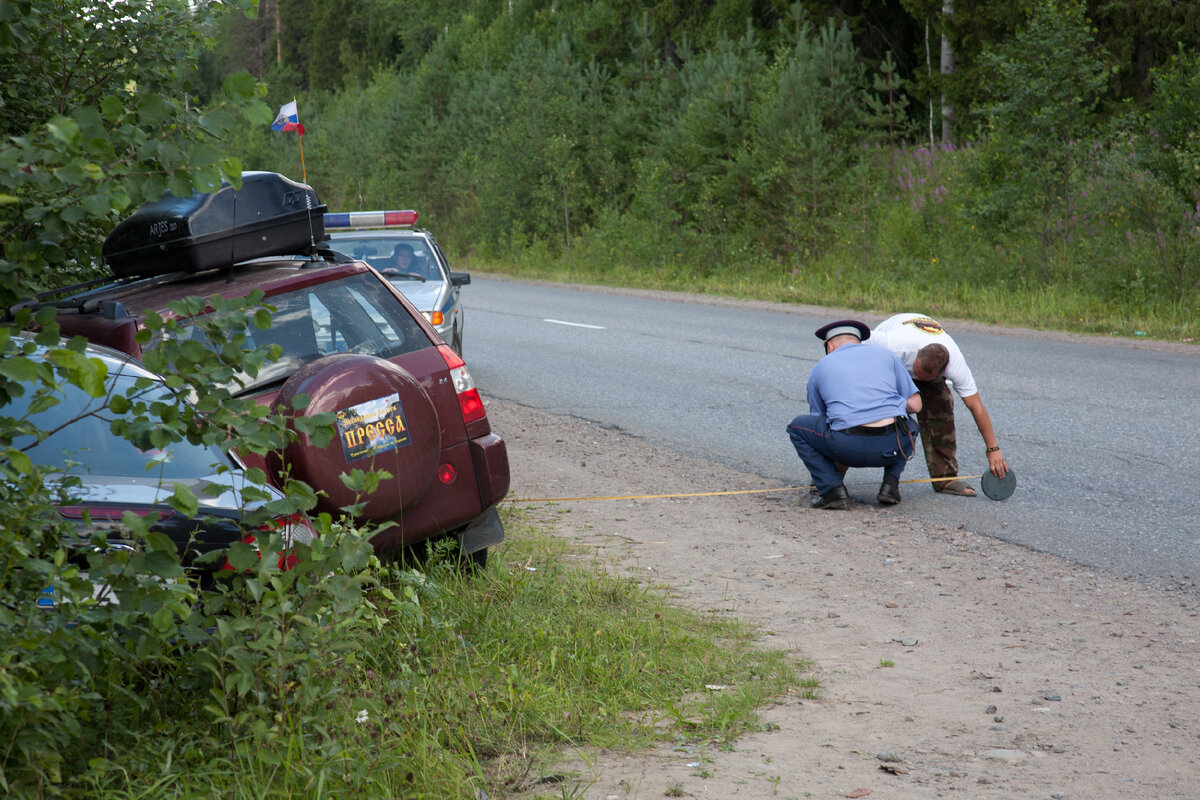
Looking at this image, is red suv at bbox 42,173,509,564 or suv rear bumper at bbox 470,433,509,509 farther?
suv rear bumper at bbox 470,433,509,509

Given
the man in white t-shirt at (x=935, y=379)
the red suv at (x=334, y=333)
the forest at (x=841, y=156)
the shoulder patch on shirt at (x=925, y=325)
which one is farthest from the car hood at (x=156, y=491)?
the shoulder patch on shirt at (x=925, y=325)

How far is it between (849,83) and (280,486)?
2347cm

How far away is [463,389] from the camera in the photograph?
5367 millimetres

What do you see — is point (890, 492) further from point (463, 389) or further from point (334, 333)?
point (334, 333)

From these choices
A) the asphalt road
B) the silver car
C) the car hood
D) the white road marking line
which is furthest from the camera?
the white road marking line

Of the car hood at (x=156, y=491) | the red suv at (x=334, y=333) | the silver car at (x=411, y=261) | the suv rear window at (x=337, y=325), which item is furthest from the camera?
the silver car at (x=411, y=261)

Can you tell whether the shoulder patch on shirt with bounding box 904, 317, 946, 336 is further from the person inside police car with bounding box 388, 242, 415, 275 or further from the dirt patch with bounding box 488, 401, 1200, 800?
the person inside police car with bounding box 388, 242, 415, 275

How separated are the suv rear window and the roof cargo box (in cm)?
37

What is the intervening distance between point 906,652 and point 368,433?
8.06 feet

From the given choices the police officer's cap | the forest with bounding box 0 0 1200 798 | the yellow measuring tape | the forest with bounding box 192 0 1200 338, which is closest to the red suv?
the forest with bounding box 0 0 1200 798

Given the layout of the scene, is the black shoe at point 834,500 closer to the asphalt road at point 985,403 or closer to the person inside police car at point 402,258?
the asphalt road at point 985,403

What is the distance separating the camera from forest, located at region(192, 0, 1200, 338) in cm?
1648

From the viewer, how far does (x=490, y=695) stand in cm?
409

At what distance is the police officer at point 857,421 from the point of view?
281 inches
